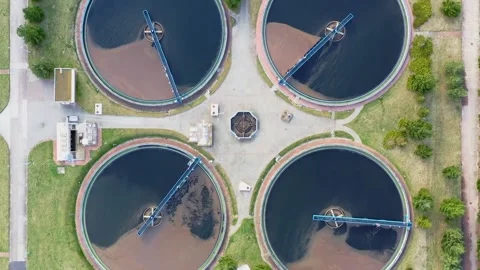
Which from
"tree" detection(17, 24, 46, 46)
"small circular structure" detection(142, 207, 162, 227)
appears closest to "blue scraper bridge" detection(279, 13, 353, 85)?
"small circular structure" detection(142, 207, 162, 227)

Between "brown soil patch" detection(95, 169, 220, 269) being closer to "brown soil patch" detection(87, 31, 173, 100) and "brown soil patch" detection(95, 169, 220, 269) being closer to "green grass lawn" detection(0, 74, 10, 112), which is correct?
"brown soil patch" detection(87, 31, 173, 100)

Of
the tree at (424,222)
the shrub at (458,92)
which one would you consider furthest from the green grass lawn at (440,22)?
the tree at (424,222)

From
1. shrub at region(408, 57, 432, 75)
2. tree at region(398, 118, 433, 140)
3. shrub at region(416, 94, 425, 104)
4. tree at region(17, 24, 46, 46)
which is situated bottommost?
tree at region(398, 118, 433, 140)

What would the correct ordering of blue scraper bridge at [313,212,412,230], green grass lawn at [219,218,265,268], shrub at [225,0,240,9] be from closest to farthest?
shrub at [225,0,240,9]
blue scraper bridge at [313,212,412,230]
green grass lawn at [219,218,265,268]

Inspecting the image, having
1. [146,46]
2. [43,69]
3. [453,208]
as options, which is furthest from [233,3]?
[453,208]

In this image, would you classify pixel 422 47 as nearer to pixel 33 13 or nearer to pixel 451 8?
pixel 451 8

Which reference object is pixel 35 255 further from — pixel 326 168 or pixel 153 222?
pixel 326 168
